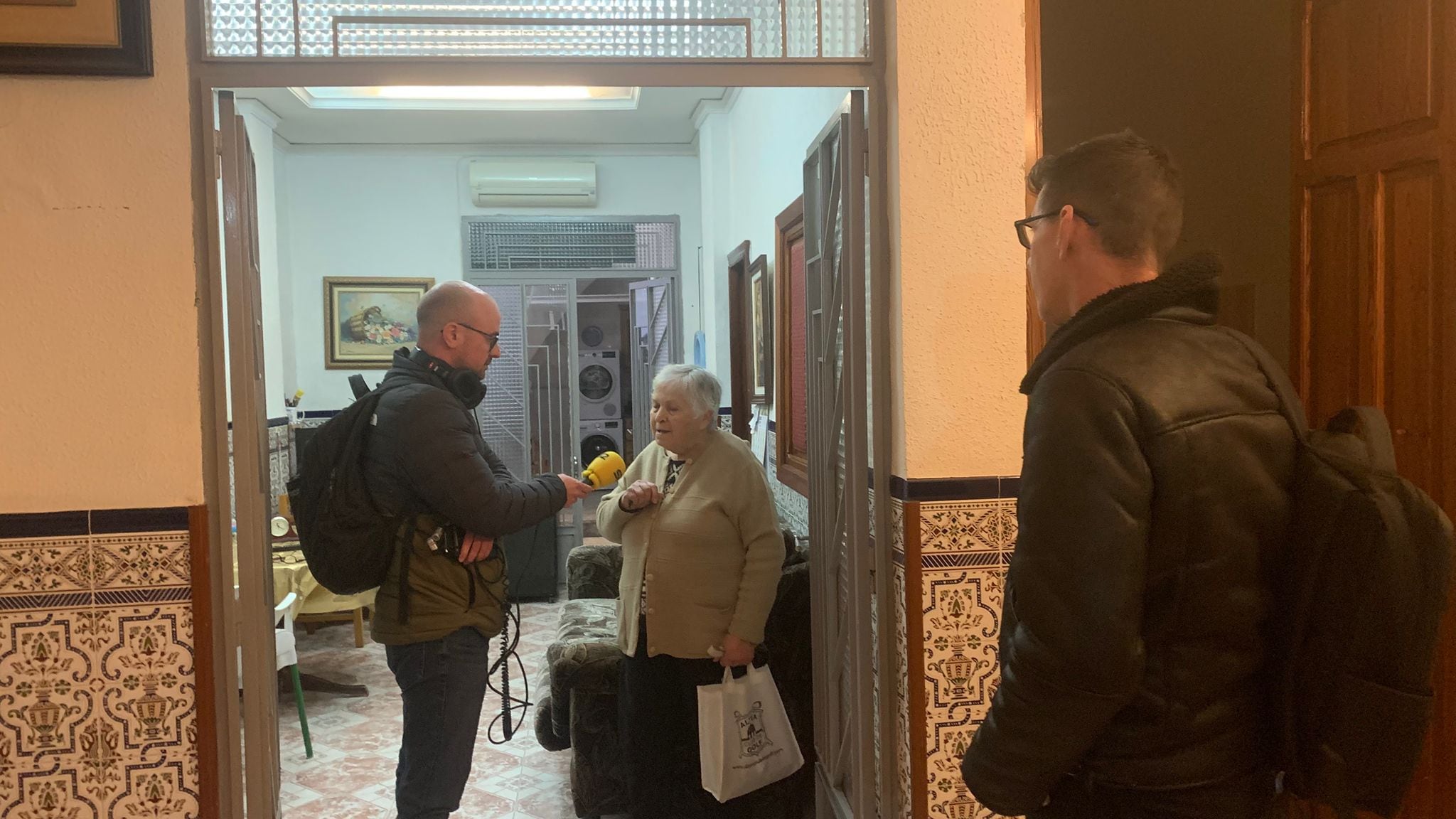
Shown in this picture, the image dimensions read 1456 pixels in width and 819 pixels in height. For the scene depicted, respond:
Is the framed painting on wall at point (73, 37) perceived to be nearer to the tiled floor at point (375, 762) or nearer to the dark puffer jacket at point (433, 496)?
the dark puffer jacket at point (433, 496)

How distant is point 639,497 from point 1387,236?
6.12ft

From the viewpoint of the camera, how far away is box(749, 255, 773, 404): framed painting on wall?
423 centimetres

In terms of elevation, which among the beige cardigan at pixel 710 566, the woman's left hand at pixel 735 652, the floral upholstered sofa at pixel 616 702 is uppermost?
the beige cardigan at pixel 710 566

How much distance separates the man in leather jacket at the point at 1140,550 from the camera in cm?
124

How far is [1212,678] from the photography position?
1.29 meters

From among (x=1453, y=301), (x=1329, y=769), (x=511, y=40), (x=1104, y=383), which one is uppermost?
(x=511, y=40)

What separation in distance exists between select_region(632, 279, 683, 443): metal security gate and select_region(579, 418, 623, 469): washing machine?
14 centimetres

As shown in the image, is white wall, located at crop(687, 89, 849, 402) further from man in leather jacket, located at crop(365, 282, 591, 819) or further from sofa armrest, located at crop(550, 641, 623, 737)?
sofa armrest, located at crop(550, 641, 623, 737)

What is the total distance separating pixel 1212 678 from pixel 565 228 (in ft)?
20.7

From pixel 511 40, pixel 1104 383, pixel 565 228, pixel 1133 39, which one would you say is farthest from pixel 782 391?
pixel 565 228

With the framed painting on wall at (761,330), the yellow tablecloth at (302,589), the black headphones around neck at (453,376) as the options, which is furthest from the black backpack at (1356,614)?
the yellow tablecloth at (302,589)

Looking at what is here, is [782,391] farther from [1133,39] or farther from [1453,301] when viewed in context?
[1453,301]

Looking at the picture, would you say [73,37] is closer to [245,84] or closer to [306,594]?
[245,84]

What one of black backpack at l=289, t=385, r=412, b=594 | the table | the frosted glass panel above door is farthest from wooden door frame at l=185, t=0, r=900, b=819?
the table
